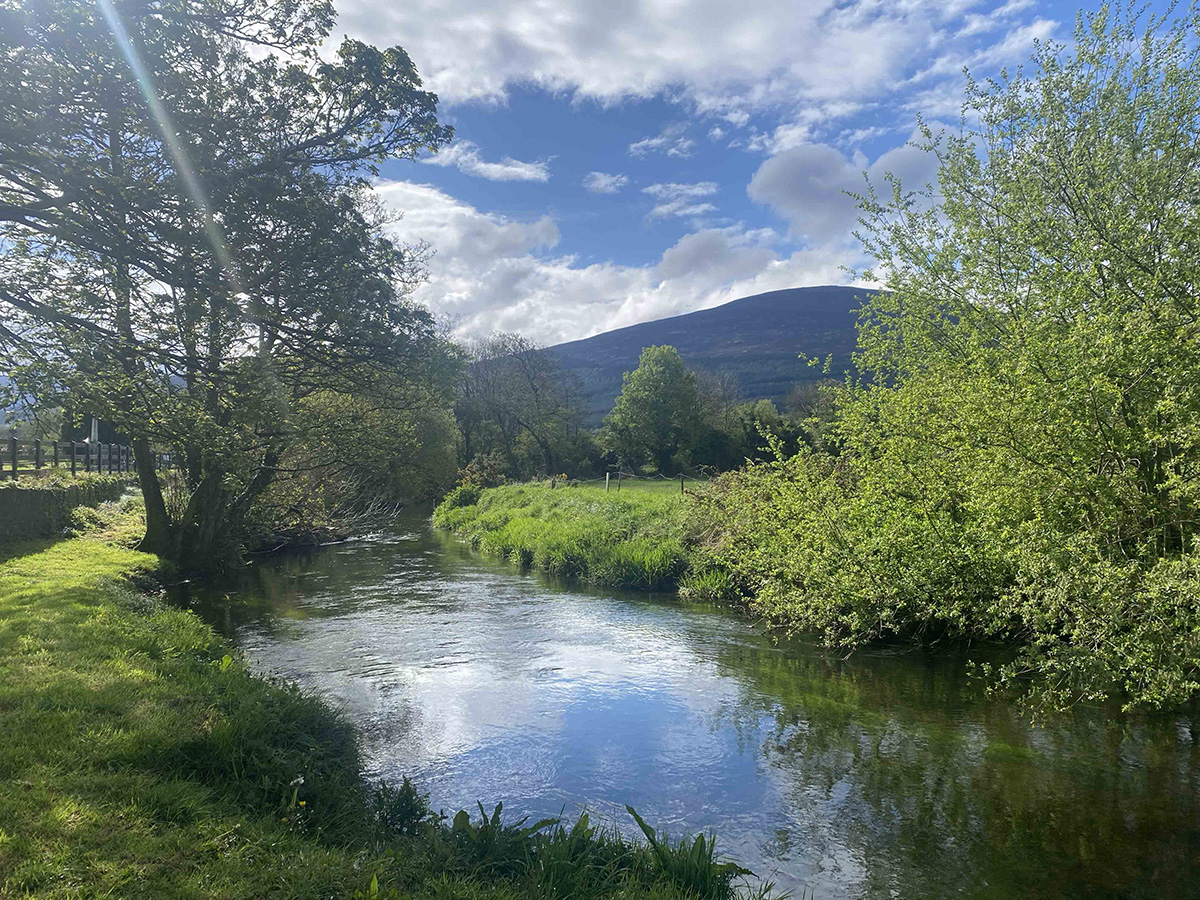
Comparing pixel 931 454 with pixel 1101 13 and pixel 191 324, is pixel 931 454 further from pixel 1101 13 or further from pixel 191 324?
pixel 191 324

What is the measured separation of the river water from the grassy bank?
1.22 m

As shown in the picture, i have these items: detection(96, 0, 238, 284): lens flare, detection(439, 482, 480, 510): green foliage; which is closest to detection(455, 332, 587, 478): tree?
detection(439, 482, 480, 510): green foliage

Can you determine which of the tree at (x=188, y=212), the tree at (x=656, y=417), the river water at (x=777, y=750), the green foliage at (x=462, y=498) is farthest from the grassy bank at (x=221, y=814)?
the tree at (x=656, y=417)

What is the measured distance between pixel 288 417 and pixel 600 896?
367 inches

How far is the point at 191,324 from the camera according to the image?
415 inches

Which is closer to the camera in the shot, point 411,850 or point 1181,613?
point 411,850

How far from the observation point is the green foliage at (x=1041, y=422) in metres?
7.69

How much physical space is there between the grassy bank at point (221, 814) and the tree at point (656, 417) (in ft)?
188

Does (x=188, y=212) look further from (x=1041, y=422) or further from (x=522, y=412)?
(x=522, y=412)

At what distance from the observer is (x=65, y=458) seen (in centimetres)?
3009

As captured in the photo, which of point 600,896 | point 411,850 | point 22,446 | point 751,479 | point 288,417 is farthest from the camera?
Answer: point 22,446

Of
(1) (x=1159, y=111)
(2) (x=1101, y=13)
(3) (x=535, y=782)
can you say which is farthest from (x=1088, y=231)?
(3) (x=535, y=782)

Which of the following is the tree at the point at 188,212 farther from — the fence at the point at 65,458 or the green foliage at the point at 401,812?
the fence at the point at 65,458

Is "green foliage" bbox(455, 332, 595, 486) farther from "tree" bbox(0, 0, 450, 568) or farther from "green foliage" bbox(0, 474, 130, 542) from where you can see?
"tree" bbox(0, 0, 450, 568)
